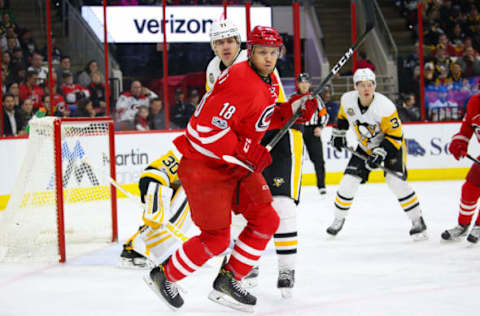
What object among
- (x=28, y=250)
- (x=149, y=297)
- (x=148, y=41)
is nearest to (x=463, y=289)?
(x=149, y=297)

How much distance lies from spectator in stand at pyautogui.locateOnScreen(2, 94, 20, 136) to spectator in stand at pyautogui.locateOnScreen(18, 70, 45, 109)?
13 centimetres

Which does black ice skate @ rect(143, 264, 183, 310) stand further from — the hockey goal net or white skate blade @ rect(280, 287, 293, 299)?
the hockey goal net

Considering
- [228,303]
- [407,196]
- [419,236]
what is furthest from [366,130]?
[228,303]

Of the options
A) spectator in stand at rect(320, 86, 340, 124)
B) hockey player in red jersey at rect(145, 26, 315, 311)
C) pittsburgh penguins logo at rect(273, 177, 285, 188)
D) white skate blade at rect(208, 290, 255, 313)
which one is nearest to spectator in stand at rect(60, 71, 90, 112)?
spectator in stand at rect(320, 86, 340, 124)

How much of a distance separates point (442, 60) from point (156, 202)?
18.9 ft

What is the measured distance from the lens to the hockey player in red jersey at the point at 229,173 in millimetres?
2256

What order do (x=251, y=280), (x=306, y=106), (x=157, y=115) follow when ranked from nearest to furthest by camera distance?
(x=306, y=106) < (x=251, y=280) < (x=157, y=115)

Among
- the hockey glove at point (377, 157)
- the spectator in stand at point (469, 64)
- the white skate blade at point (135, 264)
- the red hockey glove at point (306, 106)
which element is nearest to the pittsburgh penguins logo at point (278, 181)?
the red hockey glove at point (306, 106)

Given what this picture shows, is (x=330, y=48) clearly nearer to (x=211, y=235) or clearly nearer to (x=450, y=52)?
(x=450, y=52)

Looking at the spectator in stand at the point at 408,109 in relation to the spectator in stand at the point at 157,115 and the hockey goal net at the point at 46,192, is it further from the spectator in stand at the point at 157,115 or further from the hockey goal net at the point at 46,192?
the hockey goal net at the point at 46,192

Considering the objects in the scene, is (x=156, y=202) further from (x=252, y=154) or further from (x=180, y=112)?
(x=180, y=112)

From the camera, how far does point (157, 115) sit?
7.00m

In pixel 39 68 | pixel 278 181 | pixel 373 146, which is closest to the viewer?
pixel 278 181

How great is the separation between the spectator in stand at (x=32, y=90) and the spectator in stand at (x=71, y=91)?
243 millimetres
